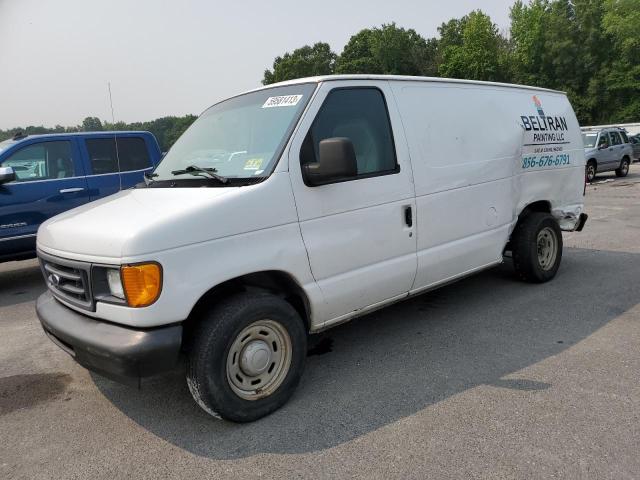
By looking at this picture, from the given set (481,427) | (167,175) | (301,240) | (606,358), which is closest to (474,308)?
(606,358)

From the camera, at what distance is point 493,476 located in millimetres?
2520

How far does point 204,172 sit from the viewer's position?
3.43 metres

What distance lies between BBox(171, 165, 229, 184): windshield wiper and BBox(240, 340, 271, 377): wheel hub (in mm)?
1051

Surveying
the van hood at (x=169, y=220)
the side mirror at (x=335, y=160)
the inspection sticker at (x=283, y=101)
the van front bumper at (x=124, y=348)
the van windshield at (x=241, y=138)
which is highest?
the inspection sticker at (x=283, y=101)

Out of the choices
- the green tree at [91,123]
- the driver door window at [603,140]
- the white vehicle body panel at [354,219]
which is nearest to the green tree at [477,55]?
the driver door window at [603,140]

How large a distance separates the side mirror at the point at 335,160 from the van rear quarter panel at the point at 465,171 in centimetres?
94

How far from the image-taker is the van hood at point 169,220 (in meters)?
2.74

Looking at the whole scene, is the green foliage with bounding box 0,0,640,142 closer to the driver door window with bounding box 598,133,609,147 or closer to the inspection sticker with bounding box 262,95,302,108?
the driver door window with bounding box 598,133,609,147

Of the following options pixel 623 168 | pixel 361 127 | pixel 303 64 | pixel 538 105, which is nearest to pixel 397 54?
pixel 303 64

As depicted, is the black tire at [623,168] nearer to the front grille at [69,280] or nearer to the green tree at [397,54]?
the front grille at [69,280]

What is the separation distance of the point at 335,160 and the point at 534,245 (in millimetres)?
3189

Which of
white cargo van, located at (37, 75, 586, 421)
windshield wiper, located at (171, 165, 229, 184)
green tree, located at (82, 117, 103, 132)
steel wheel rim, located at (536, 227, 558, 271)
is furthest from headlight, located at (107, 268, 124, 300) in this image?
green tree, located at (82, 117, 103, 132)

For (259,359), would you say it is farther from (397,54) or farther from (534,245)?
(397,54)

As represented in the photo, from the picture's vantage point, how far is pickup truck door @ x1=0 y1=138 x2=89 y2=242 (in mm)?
6648
